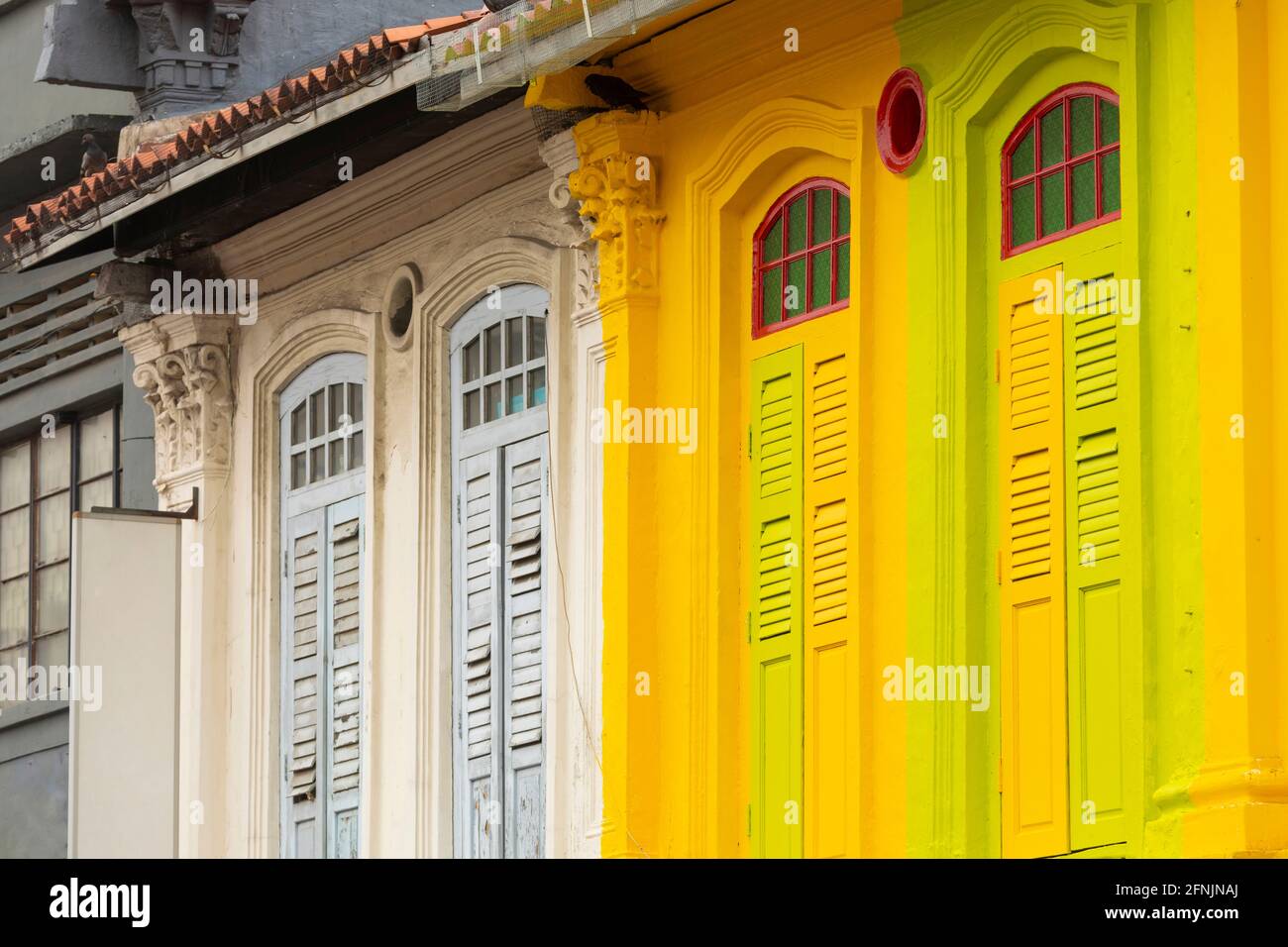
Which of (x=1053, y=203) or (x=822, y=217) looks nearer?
(x=1053, y=203)

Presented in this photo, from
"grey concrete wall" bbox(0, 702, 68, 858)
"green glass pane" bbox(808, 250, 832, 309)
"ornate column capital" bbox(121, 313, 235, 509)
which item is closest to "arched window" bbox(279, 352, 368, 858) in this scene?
"ornate column capital" bbox(121, 313, 235, 509)

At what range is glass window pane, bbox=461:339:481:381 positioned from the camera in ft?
51.4

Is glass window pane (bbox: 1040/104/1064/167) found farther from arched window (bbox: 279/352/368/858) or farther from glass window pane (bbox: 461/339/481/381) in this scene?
arched window (bbox: 279/352/368/858)

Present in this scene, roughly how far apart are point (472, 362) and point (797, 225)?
264 cm

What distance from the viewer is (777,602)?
1342cm

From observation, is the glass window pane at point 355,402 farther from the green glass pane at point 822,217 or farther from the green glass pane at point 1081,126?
the green glass pane at point 1081,126

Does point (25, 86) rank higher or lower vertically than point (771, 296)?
higher

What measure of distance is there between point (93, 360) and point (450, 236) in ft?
13.9

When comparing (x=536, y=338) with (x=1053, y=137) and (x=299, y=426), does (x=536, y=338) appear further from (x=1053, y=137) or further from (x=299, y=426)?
(x=1053, y=137)

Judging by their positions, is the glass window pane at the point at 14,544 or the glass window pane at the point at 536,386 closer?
the glass window pane at the point at 536,386

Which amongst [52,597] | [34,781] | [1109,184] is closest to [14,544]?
[52,597]

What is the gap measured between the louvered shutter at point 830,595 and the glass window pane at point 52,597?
7392 millimetres

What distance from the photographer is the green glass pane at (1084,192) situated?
38.9 ft

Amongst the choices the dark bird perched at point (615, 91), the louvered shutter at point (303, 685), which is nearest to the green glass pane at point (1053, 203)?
the dark bird perched at point (615, 91)
